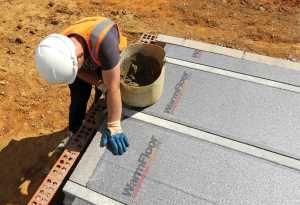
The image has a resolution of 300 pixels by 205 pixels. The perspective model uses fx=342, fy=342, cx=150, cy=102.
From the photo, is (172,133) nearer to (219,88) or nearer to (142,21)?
(219,88)

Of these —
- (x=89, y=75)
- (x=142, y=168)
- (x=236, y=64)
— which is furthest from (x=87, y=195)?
(x=236, y=64)

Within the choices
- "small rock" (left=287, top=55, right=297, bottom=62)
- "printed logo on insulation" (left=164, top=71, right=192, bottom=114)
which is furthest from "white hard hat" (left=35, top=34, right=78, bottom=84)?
"small rock" (left=287, top=55, right=297, bottom=62)

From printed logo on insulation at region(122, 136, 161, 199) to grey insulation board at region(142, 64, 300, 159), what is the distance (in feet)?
1.45

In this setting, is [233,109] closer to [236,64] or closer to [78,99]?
[236,64]

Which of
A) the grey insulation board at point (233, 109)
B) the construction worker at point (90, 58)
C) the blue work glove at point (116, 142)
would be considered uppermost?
the construction worker at point (90, 58)

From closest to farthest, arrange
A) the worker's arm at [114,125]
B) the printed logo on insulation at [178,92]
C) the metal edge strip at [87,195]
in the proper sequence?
the metal edge strip at [87,195], the worker's arm at [114,125], the printed logo on insulation at [178,92]

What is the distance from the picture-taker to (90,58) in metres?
3.52

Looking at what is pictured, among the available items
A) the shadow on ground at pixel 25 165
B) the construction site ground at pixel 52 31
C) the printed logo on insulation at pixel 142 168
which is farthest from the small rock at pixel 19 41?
the printed logo on insulation at pixel 142 168

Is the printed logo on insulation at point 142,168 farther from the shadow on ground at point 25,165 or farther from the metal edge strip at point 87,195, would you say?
the shadow on ground at point 25,165

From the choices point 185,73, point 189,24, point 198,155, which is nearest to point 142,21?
point 189,24

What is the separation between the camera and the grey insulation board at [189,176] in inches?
130

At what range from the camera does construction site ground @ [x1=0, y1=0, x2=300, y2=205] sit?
5.18 m

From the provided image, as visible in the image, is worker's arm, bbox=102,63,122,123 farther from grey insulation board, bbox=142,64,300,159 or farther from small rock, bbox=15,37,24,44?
small rock, bbox=15,37,24,44

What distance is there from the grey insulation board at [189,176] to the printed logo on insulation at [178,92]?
43 centimetres
